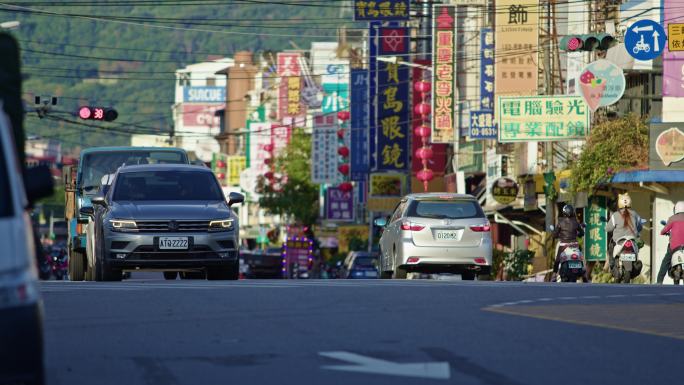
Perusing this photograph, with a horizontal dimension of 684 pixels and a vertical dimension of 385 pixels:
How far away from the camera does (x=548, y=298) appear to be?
18578 millimetres

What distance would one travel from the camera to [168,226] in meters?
23.2

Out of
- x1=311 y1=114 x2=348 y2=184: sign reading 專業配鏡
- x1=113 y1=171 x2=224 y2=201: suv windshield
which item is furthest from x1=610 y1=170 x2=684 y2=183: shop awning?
x1=311 y1=114 x2=348 y2=184: sign reading 專業配鏡

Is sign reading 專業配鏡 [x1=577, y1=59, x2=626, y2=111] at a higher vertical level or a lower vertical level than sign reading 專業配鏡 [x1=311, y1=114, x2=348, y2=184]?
higher

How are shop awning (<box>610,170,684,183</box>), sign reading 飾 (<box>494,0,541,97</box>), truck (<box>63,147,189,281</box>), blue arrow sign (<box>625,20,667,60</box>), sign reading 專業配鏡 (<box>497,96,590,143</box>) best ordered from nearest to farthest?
truck (<box>63,147,189,281</box>), blue arrow sign (<box>625,20,667,60</box>), shop awning (<box>610,170,684,183</box>), sign reading 專業配鏡 (<box>497,96,590,143</box>), sign reading 飾 (<box>494,0,541,97</box>)

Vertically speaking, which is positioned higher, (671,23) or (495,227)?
(671,23)

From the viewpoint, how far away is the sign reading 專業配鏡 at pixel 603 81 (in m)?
41.7

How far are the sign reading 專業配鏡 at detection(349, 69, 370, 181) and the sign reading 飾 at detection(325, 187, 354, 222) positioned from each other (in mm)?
16605

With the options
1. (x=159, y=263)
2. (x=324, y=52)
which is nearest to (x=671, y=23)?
(x=159, y=263)

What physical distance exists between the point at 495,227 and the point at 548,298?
46511 mm

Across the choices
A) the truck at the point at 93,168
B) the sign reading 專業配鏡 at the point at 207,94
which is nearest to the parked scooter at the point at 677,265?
the truck at the point at 93,168

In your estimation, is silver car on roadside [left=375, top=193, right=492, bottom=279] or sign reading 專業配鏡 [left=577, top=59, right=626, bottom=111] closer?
silver car on roadside [left=375, top=193, right=492, bottom=279]

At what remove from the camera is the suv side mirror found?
10290 mm

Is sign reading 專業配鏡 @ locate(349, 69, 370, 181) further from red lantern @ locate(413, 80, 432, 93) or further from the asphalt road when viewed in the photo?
the asphalt road

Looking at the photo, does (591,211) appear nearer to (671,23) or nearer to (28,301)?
(671,23)
